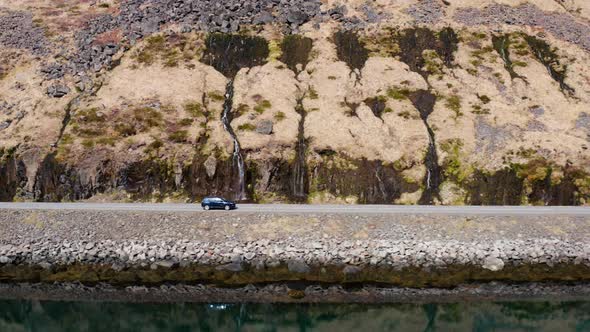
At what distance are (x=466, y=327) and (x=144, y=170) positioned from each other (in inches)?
1704

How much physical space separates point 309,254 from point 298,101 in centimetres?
3440

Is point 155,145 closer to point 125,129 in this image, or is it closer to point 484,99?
point 125,129

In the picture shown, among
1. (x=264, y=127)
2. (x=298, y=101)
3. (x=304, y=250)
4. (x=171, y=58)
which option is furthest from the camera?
(x=171, y=58)

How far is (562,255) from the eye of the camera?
40.0 metres

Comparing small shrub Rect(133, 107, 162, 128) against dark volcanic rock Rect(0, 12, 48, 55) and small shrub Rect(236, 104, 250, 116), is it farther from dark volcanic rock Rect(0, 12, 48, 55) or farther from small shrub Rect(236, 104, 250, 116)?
dark volcanic rock Rect(0, 12, 48, 55)

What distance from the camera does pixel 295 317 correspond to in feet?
116

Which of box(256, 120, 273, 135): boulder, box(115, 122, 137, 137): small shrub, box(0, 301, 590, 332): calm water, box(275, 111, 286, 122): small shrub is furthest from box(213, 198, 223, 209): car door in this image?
box(115, 122, 137, 137): small shrub

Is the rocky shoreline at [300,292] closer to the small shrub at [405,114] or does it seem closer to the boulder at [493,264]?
the boulder at [493,264]

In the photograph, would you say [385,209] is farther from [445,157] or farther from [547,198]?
[547,198]

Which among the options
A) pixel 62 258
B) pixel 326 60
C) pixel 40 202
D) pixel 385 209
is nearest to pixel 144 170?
pixel 40 202

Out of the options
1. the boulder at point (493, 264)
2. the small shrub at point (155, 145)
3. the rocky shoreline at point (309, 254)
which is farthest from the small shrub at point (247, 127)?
the boulder at point (493, 264)

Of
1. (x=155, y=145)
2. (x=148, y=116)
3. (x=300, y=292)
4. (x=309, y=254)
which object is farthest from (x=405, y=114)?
(x=148, y=116)

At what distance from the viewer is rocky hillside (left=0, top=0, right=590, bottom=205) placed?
56.6 m

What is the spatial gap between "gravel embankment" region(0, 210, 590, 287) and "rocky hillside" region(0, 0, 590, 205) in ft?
39.0
